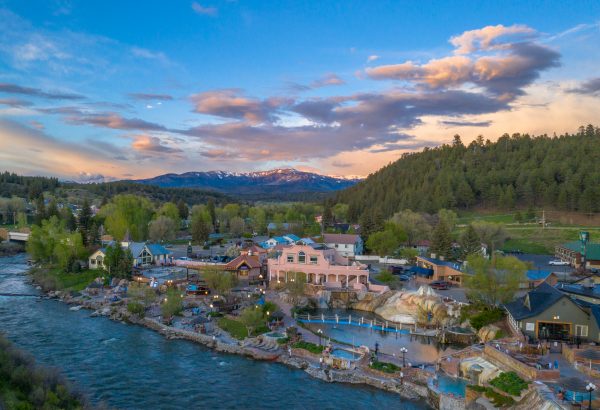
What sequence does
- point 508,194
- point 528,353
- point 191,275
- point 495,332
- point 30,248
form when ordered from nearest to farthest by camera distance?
point 528,353
point 495,332
point 191,275
point 30,248
point 508,194

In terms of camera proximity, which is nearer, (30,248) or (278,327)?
(278,327)

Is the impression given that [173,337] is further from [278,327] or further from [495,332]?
[495,332]

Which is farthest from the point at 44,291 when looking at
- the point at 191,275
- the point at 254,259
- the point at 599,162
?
the point at 599,162

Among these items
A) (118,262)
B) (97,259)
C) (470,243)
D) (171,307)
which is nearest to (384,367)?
(171,307)

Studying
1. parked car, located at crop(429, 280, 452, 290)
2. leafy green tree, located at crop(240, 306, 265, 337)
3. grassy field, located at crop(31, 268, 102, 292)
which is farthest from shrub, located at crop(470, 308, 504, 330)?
grassy field, located at crop(31, 268, 102, 292)

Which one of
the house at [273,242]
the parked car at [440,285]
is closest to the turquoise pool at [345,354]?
the parked car at [440,285]
